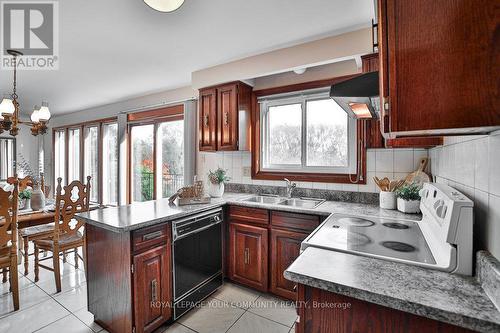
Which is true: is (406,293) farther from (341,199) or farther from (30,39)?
(30,39)

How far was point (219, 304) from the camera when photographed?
2158 mm

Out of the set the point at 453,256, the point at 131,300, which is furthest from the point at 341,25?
the point at 131,300

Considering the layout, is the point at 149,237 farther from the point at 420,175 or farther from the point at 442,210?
the point at 420,175

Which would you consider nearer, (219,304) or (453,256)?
(453,256)

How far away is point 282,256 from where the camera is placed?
84.7 inches

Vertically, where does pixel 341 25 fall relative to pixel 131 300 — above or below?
above

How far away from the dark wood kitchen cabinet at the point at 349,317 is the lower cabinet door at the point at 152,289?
1.16 m

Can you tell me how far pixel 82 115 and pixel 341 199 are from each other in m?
5.52

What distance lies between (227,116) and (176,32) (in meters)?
1.00

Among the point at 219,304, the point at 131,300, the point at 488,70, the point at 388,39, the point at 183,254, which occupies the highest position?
the point at 388,39

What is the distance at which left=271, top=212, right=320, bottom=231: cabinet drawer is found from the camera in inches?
78.9

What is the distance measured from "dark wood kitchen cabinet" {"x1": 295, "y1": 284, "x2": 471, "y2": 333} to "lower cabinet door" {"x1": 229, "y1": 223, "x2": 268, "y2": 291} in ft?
4.16

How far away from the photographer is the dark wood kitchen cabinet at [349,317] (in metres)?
0.78

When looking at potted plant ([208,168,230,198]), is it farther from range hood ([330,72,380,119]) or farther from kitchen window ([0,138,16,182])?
kitchen window ([0,138,16,182])
